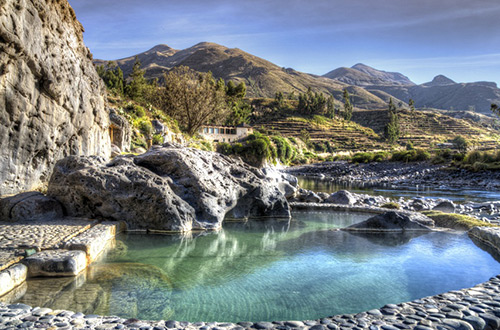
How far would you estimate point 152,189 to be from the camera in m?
11.9

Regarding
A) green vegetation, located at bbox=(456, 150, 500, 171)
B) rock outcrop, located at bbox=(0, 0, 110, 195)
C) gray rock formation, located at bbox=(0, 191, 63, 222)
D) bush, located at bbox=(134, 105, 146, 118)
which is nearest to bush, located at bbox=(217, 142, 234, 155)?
bush, located at bbox=(134, 105, 146, 118)

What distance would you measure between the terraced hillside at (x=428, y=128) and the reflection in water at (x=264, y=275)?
97897mm

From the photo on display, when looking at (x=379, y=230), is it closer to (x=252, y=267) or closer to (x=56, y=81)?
(x=252, y=267)

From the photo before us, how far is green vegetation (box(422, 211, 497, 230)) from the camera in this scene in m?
13.4

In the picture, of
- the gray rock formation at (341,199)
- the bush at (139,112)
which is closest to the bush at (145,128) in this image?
the bush at (139,112)

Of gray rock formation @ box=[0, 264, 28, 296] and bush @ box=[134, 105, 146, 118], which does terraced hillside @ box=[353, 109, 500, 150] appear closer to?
bush @ box=[134, 105, 146, 118]

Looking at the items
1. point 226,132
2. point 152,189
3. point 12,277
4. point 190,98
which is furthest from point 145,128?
point 226,132

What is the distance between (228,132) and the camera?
223 ft

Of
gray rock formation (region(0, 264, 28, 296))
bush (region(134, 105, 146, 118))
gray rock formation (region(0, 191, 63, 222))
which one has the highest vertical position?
bush (region(134, 105, 146, 118))

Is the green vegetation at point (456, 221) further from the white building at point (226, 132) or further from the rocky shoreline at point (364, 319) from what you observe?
the white building at point (226, 132)

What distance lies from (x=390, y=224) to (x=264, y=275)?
7.10 m

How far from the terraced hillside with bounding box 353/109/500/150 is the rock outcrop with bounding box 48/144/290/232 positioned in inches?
3845

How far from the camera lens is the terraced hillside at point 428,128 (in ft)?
356

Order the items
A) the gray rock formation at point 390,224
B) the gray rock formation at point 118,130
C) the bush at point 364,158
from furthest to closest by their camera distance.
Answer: the bush at point 364,158 < the gray rock formation at point 118,130 < the gray rock formation at point 390,224
